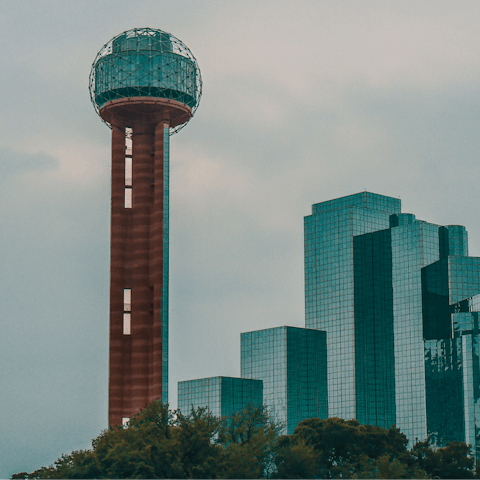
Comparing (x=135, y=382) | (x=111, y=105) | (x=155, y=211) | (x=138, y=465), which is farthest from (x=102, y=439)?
(x=111, y=105)

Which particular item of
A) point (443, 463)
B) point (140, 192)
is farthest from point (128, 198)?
point (443, 463)

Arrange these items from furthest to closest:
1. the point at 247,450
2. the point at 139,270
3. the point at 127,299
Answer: the point at 127,299, the point at 139,270, the point at 247,450

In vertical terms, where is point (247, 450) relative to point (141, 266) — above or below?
below

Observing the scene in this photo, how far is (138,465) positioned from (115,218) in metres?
62.9

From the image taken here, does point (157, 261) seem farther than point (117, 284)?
No

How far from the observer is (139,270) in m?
152

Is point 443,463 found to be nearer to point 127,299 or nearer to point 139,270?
point 127,299

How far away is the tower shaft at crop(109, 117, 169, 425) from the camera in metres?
149

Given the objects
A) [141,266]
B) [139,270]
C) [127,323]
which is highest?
[141,266]

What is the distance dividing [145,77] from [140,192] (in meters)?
18.6

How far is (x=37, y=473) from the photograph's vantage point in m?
114

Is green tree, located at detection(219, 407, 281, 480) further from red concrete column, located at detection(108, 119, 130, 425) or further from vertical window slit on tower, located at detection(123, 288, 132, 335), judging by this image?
vertical window slit on tower, located at detection(123, 288, 132, 335)

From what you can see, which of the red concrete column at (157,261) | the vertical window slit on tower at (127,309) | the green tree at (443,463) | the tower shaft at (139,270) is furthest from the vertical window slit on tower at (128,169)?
the green tree at (443,463)

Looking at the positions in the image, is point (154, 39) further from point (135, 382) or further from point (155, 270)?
point (135, 382)
